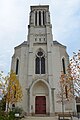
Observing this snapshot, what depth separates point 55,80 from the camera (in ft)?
98.7

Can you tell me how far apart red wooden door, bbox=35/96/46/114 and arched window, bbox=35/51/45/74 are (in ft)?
15.2

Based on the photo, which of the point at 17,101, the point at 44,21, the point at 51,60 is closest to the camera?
the point at 17,101

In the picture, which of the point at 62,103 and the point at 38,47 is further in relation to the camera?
the point at 38,47

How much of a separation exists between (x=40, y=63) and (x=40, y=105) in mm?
7591

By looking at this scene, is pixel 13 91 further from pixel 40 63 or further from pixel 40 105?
pixel 40 63

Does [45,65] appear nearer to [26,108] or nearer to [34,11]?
[26,108]

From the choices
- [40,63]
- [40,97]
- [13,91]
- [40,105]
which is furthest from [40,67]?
[13,91]

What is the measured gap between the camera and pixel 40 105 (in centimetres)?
2889

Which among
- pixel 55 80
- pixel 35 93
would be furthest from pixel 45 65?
pixel 35 93

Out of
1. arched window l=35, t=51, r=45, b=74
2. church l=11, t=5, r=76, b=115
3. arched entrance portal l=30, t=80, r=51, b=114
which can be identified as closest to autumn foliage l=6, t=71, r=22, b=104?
church l=11, t=5, r=76, b=115

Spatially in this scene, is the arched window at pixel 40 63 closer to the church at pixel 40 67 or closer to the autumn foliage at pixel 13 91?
the church at pixel 40 67

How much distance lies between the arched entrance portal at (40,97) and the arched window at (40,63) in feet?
7.23

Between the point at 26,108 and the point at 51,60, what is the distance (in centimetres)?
955

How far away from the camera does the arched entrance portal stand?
28248 millimetres
